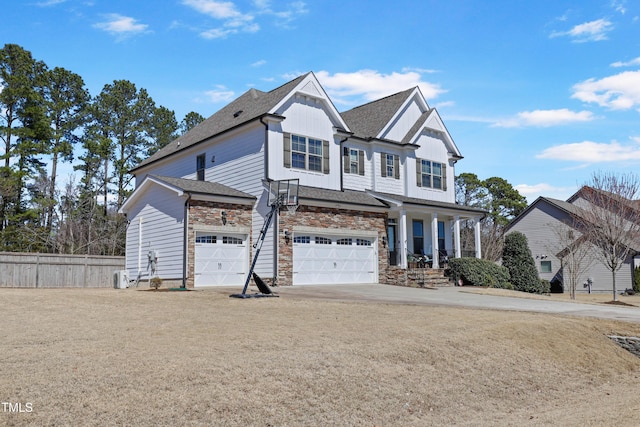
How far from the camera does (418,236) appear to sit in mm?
29516

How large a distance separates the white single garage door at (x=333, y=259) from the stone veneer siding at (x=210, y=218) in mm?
2313

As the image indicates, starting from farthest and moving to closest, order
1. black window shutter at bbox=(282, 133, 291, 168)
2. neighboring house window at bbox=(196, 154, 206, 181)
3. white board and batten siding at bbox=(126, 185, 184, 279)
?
neighboring house window at bbox=(196, 154, 206, 181)
black window shutter at bbox=(282, 133, 291, 168)
white board and batten siding at bbox=(126, 185, 184, 279)

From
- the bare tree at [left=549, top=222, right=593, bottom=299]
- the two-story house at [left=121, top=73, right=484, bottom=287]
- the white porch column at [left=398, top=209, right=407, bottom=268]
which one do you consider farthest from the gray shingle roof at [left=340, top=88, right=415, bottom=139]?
the bare tree at [left=549, top=222, right=593, bottom=299]

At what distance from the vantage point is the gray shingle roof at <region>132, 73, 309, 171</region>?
2447cm

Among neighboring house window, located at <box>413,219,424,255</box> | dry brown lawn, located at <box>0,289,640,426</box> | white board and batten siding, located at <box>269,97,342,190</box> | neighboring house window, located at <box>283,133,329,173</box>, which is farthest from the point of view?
neighboring house window, located at <box>413,219,424,255</box>

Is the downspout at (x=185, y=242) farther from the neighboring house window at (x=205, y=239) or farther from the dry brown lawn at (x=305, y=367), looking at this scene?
the dry brown lawn at (x=305, y=367)

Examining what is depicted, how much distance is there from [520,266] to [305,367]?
77.9 feet

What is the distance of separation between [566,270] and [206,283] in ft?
93.7

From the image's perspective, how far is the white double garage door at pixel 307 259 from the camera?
22.1 meters

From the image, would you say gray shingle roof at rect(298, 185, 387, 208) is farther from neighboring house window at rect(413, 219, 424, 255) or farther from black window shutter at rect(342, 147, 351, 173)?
neighboring house window at rect(413, 219, 424, 255)

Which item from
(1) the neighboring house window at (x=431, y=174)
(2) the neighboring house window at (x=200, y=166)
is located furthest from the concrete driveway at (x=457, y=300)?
(1) the neighboring house window at (x=431, y=174)

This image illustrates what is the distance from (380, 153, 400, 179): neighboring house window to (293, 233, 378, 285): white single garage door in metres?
4.93

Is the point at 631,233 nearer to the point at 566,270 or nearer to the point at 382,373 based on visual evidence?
the point at 566,270

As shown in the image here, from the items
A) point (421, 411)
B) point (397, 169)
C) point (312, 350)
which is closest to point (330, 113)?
point (397, 169)
